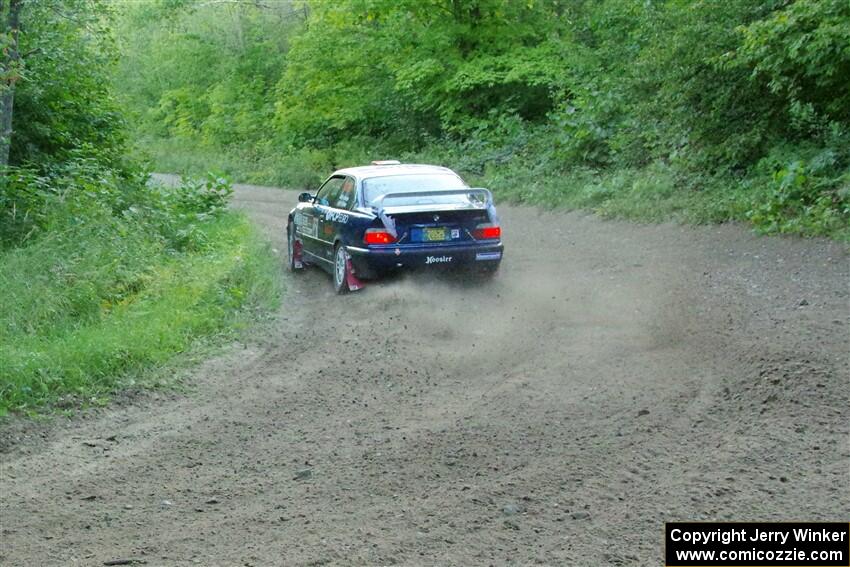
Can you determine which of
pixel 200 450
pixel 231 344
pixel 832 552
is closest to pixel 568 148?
Answer: pixel 231 344

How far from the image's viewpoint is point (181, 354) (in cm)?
952

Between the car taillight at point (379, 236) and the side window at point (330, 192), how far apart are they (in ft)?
5.39

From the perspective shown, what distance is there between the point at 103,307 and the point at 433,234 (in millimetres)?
3932

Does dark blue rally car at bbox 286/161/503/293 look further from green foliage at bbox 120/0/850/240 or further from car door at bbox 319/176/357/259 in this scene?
green foliage at bbox 120/0/850/240

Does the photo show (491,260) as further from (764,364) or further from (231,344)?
(764,364)

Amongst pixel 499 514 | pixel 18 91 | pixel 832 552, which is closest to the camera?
pixel 832 552

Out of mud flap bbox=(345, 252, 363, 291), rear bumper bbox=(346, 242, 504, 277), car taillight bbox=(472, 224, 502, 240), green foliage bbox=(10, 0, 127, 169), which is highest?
green foliage bbox=(10, 0, 127, 169)

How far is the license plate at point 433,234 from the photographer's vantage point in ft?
39.5

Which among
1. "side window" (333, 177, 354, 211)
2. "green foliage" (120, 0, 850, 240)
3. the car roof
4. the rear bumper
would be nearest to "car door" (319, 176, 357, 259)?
"side window" (333, 177, 354, 211)

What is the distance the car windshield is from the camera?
12447 millimetres

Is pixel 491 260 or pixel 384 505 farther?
pixel 491 260

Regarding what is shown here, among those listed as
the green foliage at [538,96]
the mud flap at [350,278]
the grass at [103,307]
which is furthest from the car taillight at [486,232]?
the green foliage at [538,96]

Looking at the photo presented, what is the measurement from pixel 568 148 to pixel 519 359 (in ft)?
49.3

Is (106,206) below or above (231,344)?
above
